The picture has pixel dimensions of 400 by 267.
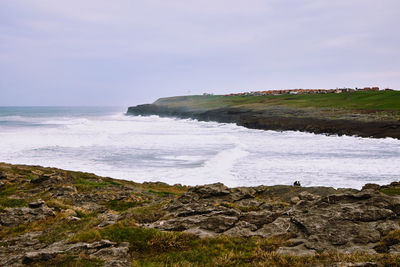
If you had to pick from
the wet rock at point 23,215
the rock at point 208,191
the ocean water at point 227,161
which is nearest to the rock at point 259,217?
the rock at point 208,191

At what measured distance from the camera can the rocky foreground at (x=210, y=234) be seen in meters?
7.61

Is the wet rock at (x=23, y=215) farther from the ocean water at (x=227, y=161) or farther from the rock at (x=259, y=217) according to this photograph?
the ocean water at (x=227, y=161)

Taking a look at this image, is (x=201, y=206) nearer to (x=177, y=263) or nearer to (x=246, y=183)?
(x=177, y=263)

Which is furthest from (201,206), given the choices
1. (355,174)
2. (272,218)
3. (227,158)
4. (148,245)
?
(227,158)

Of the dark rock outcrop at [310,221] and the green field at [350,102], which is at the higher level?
the green field at [350,102]

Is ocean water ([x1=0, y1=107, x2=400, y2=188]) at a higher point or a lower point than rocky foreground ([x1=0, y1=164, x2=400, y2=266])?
lower

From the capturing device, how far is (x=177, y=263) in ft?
24.3

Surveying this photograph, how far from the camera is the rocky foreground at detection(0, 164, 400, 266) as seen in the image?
7609 millimetres

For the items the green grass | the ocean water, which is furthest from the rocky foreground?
the ocean water

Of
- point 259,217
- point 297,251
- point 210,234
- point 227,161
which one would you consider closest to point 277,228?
point 259,217

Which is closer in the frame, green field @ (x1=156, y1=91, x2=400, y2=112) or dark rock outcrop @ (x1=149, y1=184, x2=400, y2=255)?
dark rock outcrop @ (x1=149, y1=184, x2=400, y2=255)

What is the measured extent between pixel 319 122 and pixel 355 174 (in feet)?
149

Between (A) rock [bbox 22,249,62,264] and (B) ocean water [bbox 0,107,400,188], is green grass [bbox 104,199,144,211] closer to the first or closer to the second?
(A) rock [bbox 22,249,62,264]

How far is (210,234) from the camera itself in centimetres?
980
